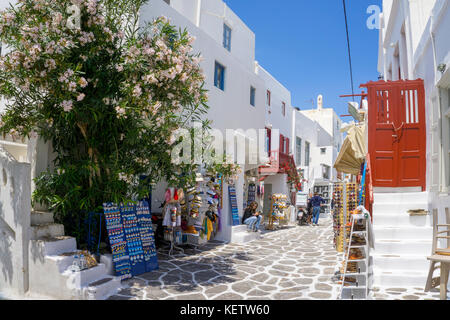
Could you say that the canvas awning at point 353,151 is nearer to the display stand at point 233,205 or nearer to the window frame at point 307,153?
the display stand at point 233,205

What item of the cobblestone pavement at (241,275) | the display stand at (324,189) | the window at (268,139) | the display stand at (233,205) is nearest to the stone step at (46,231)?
the cobblestone pavement at (241,275)

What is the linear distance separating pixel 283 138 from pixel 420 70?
→ 13.4 m

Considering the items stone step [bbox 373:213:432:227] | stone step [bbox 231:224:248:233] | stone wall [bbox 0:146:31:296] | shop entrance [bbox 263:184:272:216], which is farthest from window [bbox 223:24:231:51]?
stone wall [bbox 0:146:31:296]

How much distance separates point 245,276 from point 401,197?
3941 mm

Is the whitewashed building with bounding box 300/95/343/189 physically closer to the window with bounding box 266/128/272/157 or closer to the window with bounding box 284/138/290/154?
the window with bounding box 284/138/290/154

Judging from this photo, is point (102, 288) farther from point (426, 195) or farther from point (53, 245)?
point (426, 195)

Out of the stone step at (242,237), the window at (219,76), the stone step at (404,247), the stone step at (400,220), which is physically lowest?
the stone step at (242,237)

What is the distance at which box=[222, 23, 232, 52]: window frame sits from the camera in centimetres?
1526

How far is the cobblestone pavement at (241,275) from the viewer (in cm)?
590

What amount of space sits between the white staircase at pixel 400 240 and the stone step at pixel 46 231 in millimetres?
5880

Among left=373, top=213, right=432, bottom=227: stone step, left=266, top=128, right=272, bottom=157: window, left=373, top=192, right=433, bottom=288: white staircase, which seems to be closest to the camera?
left=373, top=192, right=433, bottom=288: white staircase

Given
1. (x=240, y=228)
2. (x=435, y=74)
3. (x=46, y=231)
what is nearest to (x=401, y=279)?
(x=435, y=74)

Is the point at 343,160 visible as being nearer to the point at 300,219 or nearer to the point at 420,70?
the point at 420,70

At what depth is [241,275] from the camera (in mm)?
7199
